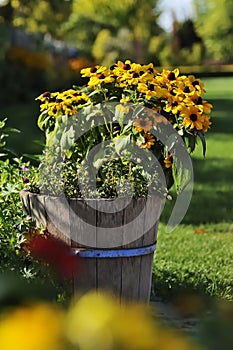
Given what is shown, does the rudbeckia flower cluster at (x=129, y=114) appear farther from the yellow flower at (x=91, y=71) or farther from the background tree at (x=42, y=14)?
the background tree at (x=42, y=14)

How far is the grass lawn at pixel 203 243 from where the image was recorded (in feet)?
14.1

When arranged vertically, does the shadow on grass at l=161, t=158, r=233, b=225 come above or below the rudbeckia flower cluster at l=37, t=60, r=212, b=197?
below

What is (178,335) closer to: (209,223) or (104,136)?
(104,136)

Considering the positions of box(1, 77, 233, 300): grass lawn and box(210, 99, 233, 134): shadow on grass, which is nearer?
box(1, 77, 233, 300): grass lawn

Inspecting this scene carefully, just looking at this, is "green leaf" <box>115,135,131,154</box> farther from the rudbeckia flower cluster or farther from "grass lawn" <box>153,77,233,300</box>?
"grass lawn" <box>153,77,233,300</box>

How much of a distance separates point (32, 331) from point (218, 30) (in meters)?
58.6

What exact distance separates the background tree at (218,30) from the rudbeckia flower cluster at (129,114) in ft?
174

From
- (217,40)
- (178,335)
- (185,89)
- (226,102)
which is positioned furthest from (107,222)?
(217,40)

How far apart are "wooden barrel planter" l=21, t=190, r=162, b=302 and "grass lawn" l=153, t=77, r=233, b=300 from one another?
2.61 feet

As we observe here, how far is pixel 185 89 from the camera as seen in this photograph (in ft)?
11.6

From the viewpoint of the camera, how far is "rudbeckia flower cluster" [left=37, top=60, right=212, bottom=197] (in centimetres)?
342

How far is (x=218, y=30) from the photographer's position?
5747cm

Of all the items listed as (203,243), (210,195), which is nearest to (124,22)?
(210,195)

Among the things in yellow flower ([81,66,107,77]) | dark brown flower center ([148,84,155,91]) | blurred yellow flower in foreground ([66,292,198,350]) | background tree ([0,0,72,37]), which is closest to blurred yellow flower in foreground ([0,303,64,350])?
blurred yellow flower in foreground ([66,292,198,350])
